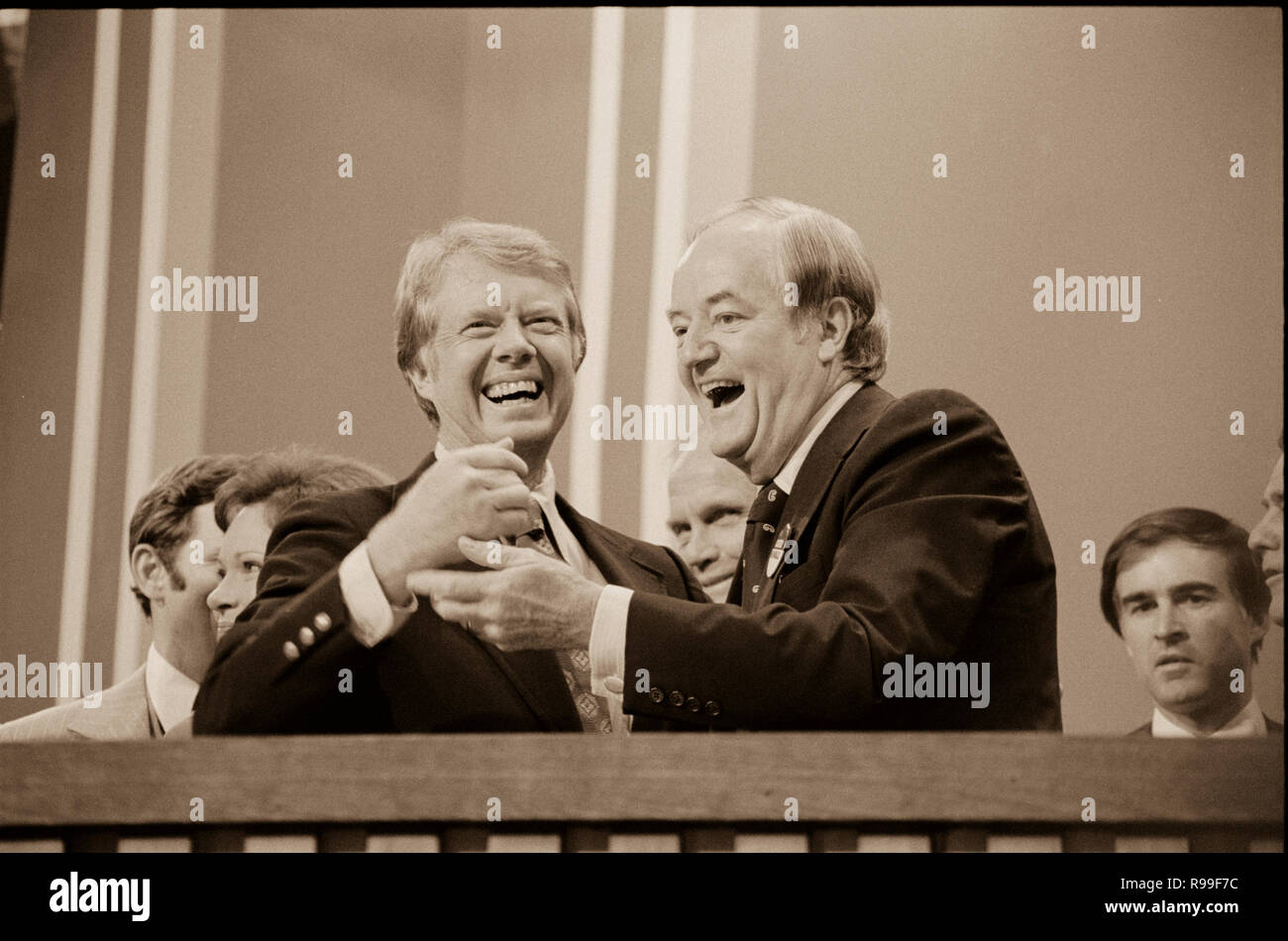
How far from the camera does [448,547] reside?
3145 mm

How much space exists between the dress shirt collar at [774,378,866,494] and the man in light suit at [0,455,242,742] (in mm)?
1194

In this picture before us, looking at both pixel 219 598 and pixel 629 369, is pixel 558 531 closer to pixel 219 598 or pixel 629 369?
pixel 629 369

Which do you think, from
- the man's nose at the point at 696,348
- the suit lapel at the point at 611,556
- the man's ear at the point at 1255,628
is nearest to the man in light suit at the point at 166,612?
the suit lapel at the point at 611,556

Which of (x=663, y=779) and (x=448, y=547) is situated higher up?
(x=448, y=547)

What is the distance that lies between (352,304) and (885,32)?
4.42 ft

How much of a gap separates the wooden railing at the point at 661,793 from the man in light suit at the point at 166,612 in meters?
0.44

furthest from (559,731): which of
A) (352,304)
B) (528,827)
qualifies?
(352,304)

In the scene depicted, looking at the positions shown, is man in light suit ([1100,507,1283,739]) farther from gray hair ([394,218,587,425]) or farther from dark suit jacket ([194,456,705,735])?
gray hair ([394,218,587,425])

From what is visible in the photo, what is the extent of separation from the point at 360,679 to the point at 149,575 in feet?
1.98

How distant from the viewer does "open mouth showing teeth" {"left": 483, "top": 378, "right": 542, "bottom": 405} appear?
332cm

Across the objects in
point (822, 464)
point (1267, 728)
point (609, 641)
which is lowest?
point (1267, 728)

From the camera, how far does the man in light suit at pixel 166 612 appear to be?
10.8 ft

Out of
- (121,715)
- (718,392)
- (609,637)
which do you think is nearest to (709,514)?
(718,392)

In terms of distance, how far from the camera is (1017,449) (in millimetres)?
3256
